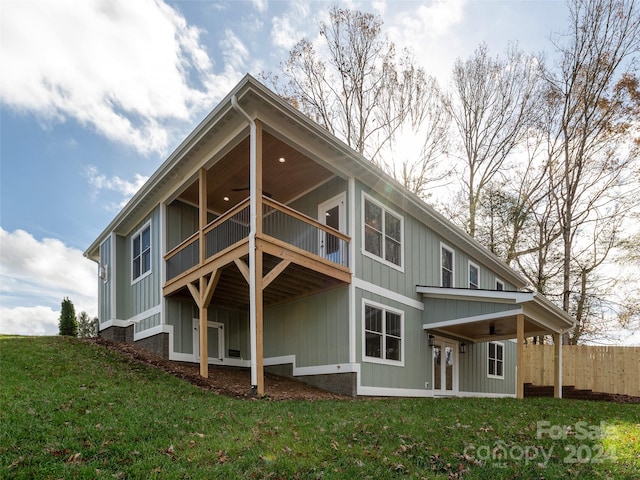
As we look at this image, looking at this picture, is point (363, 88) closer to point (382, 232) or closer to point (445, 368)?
point (382, 232)

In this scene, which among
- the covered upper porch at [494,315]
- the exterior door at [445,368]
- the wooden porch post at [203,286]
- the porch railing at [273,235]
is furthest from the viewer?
the exterior door at [445,368]

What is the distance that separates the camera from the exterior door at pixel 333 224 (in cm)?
1029

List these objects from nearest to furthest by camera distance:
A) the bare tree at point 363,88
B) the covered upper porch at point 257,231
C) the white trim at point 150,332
Answer: the covered upper porch at point 257,231 < the white trim at point 150,332 < the bare tree at point 363,88

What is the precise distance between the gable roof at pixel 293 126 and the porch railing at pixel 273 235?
1575 mm

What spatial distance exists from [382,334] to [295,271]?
9.30 feet

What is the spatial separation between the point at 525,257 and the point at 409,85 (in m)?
11.0

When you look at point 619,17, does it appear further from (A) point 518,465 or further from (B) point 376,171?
(A) point 518,465

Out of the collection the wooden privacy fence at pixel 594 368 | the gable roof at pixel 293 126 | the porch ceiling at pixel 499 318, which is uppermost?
the gable roof at pixel 293 126

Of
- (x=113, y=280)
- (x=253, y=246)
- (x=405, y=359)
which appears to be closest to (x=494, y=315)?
(x=405, y=359)

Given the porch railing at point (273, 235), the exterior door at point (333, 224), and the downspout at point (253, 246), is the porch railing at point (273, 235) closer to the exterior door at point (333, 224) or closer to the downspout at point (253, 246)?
the exterior door at point (333, 224)

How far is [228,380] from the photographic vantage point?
32.3ft

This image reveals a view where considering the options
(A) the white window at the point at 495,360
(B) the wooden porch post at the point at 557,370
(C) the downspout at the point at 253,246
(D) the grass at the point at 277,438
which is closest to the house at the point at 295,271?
Result: (C) the downspout at the point at 253,246

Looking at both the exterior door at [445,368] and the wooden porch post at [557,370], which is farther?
the wooden porch post at [557,370]

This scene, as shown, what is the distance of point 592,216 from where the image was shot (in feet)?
70.9
